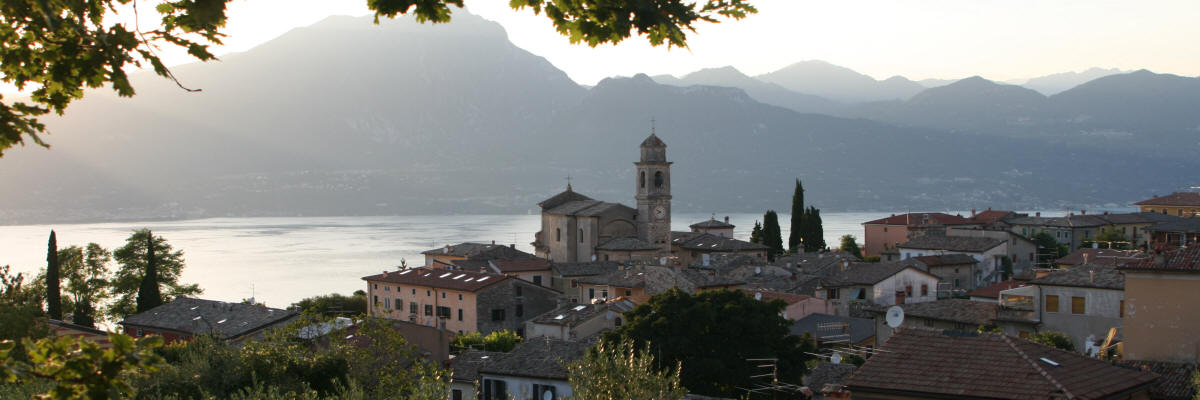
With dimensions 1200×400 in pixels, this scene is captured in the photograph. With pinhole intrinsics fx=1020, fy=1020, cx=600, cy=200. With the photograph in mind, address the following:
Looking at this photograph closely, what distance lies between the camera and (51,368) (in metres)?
2.92

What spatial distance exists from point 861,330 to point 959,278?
16844mm

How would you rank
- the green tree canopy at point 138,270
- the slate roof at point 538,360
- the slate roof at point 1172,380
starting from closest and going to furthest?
1. the slate roof at point 1172,380
2. the slate roof at point 538,360
3. the green tree canopy at point 138,270

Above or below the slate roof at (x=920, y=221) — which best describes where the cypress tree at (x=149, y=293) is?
below

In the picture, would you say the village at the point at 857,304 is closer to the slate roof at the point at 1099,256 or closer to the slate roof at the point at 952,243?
the slate roof at the point at 952,243

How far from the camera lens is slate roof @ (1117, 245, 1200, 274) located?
13.3m

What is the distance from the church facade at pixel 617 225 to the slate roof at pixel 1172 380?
3560 centimetres

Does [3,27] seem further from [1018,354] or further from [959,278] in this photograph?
[959,278]

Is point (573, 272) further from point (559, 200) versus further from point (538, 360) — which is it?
point (538, 360)

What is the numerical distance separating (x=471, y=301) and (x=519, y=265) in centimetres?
914

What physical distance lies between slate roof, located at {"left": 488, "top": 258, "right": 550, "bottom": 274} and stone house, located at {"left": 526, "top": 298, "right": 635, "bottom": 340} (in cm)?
1455

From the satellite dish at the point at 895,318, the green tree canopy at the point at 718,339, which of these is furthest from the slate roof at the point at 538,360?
the satellite dish at the point at 895,318

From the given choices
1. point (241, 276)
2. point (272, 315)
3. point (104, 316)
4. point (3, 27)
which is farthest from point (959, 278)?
point (241, 276)

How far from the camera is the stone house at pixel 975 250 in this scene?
42.8 meters

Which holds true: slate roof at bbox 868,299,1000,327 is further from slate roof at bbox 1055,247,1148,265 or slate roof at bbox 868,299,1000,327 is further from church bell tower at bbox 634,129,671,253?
church bell tower at bbox 634,129,671,253
